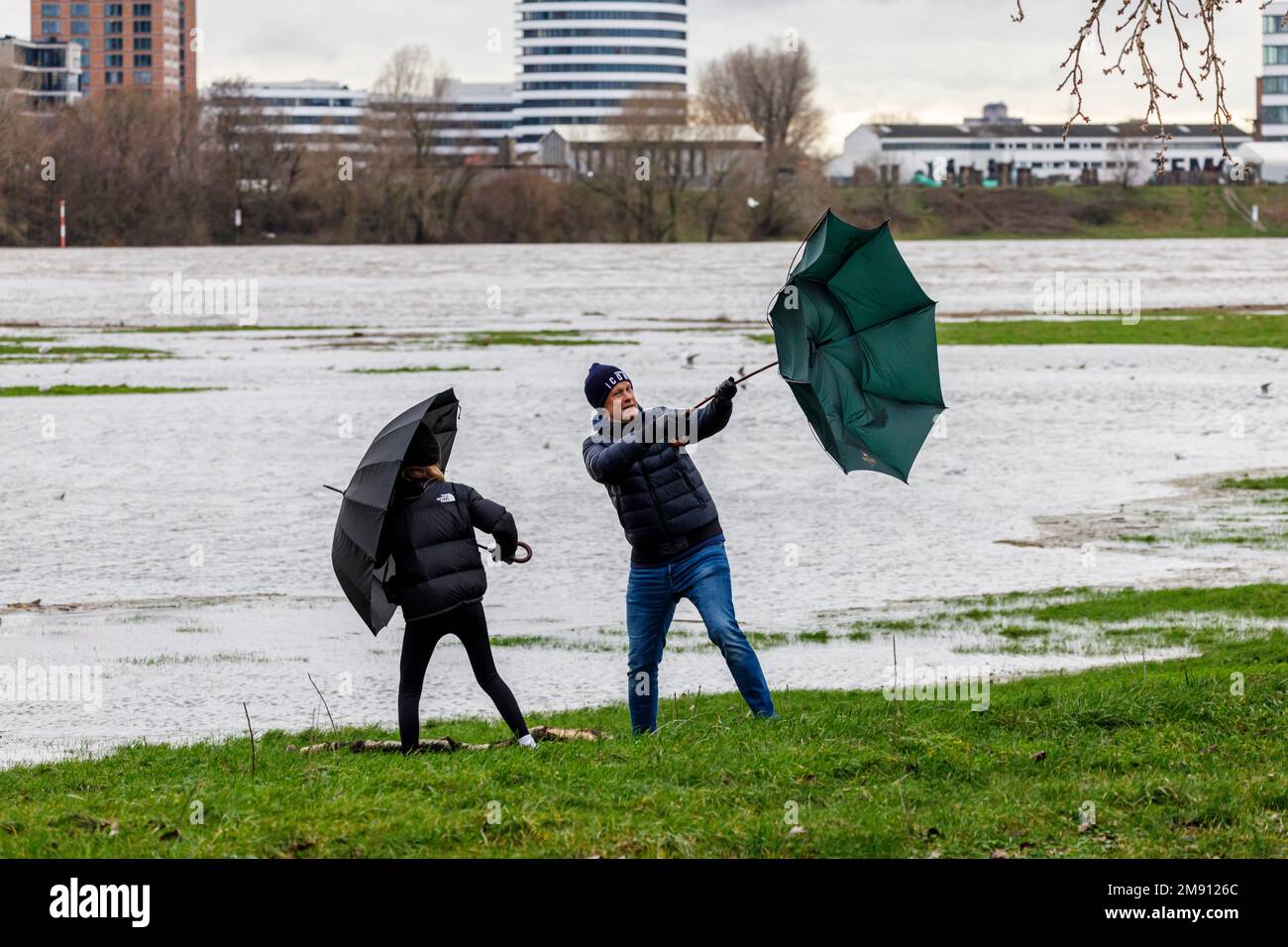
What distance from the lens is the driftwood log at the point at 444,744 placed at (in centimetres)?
859

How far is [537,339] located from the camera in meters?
42.0

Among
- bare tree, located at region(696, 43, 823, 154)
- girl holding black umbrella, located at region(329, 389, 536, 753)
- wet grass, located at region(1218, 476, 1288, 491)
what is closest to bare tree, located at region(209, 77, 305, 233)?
bare tree, located at region(696, 43, 823, 154)

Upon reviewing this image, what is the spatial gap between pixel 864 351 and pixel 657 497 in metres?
1.23

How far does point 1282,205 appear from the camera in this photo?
144 m

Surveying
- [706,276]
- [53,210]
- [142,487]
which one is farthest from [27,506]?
[53,210]

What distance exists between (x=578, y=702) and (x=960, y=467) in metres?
11.0

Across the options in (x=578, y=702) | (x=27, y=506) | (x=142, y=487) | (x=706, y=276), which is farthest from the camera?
(x=706, y=276)

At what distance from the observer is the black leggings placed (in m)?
8.43

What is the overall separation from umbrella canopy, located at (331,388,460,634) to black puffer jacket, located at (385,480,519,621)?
0.37ft

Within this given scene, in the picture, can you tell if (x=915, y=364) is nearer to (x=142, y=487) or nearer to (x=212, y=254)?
(x=142, y=487)

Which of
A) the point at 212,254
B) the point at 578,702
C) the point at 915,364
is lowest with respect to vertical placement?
the point at 578,702

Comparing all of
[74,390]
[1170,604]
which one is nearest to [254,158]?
[74,390]

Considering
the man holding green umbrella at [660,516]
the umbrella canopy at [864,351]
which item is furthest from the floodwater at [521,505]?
the umbrella canopy at [864,351]

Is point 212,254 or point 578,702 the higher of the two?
point 212,254
